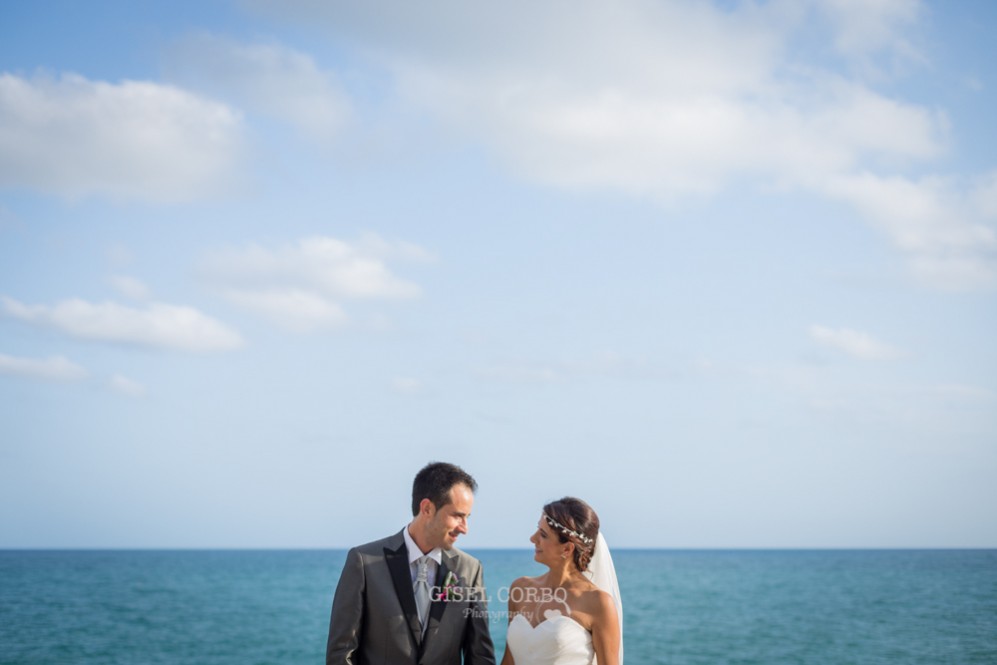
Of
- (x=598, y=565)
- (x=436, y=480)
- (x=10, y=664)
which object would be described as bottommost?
(x=10, y=664)

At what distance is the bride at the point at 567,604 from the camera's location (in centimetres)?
584

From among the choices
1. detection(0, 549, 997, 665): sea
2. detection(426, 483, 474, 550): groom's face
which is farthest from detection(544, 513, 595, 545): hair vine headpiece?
detection(0, 549, 997, 665): sea

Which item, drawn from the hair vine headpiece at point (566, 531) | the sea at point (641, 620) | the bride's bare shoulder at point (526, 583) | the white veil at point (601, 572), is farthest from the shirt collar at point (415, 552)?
the sea at point (641, 620)

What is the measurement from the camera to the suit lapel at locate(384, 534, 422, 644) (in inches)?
209

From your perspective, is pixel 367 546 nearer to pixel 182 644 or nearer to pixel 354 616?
pixel 354 616

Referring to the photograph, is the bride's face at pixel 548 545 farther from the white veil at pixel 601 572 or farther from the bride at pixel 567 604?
the white veil at pixel 601 572

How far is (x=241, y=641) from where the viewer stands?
33.4 meters

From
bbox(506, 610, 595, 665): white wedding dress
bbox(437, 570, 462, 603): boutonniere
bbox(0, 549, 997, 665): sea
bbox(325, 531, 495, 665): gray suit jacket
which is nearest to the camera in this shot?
bbox(325, 531, 495, 665): gray suit jacket

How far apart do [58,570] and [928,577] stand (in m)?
67.8

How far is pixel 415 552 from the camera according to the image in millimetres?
5457

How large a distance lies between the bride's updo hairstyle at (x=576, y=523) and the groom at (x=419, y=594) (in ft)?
2.27

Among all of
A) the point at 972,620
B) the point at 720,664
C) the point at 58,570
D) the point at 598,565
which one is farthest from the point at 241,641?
the point at 58,570

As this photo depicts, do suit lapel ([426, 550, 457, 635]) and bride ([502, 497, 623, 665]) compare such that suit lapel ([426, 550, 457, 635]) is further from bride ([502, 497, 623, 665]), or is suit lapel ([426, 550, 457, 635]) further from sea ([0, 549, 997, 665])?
sea ([0, 549, 997, 665])

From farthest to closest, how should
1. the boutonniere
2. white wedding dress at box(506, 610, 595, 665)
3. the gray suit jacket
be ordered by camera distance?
white wedding dress at box(506, 610, 595, 665), the boutonniere, the gray suit jacket
